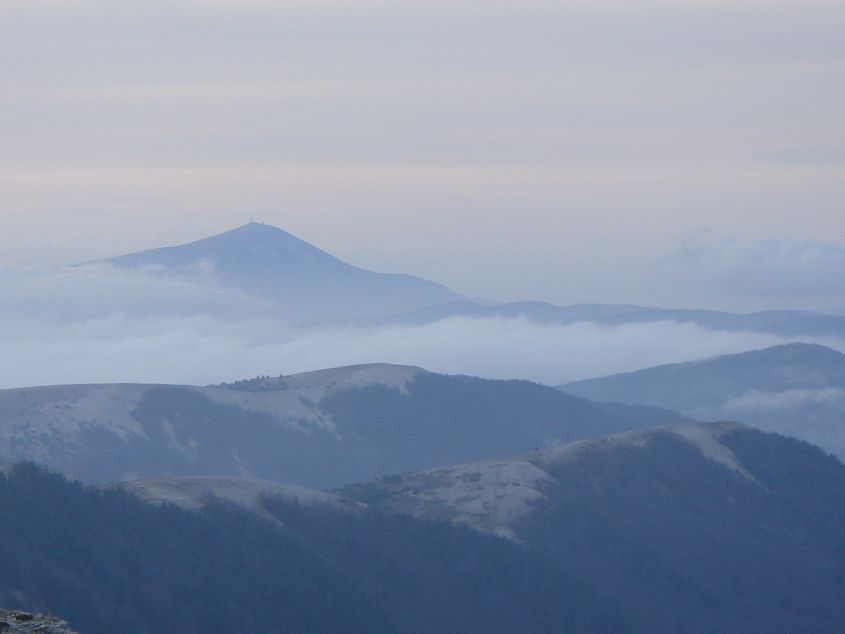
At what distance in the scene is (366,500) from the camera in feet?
429

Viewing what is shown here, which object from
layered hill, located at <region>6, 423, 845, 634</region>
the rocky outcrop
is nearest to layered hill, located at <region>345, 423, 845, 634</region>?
layered hill, located at <region>6, 423, 845, 634</region>

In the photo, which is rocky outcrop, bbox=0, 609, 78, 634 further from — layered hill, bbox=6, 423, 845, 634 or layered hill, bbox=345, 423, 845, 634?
layered hill, bbox=345, 423, 845, 634

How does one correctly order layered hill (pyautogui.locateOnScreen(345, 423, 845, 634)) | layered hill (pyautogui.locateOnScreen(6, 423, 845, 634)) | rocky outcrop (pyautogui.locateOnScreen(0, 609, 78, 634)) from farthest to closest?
layered hill (pyautogui.locateOnScreen(345, 423, 845, 634))
layered hill (pyautogui.locateOnScreen(6, 423, 845, 634))
rocky outcrop (pyautogui.locateOnScreen(0, 609, 78, 634))

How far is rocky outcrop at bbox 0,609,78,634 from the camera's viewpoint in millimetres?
26969

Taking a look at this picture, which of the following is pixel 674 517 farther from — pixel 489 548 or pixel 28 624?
pixel 28 624

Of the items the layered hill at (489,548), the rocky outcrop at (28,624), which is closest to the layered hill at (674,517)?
the layered hill at (489,548)

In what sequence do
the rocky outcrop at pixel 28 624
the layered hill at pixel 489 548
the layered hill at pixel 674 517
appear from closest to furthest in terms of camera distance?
the rocky outcrop at pixel 28 624
the layered hill at pixel 489 548
the layered hill at pixel 674 517

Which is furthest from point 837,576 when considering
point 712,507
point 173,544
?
point 173,544

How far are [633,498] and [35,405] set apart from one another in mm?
68507

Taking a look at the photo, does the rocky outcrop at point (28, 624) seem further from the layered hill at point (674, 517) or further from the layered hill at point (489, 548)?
the layered hill at point (674, 517)

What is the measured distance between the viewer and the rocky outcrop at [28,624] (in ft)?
88.5

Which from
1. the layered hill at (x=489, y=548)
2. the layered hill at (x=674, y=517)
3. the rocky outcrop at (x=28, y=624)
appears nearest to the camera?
the rocky outcrop at (x=28, y=624)

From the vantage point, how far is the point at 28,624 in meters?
27.3

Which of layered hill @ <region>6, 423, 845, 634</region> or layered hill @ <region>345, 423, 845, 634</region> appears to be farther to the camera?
layered hill @ <region>345, 423, 845, 634</region>
